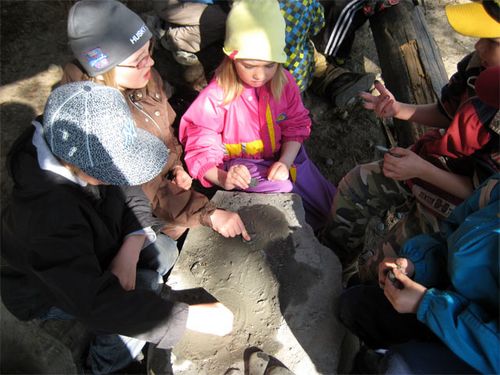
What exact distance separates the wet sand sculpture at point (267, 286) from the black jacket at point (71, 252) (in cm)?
25

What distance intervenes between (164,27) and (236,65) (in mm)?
1367

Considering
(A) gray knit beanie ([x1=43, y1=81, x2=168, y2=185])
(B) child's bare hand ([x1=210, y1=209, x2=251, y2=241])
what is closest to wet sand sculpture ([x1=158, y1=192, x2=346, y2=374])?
(B) child's bare hand ([x1=210, y1=209, x2=251, y2=241])

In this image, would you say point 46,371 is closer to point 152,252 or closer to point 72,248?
point 152,252

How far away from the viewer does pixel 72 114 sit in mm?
1337

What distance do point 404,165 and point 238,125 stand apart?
0.95 m

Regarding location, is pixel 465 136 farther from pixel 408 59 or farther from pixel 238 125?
pixel 408 59

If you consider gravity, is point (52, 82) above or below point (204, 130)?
below

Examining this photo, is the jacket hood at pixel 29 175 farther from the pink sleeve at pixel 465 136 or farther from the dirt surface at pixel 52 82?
the dirt surface at pixel 52 82

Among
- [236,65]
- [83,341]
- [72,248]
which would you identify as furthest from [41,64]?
[72,248]

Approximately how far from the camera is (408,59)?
3.01 m

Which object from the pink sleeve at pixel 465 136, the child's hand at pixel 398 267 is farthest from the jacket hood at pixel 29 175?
the pink sleeve at pixel 465 136

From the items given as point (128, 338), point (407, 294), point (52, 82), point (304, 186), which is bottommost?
point (128, 338)

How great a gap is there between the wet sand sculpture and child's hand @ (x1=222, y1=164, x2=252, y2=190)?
0.07m

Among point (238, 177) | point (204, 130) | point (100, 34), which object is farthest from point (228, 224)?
point (100, 34)
